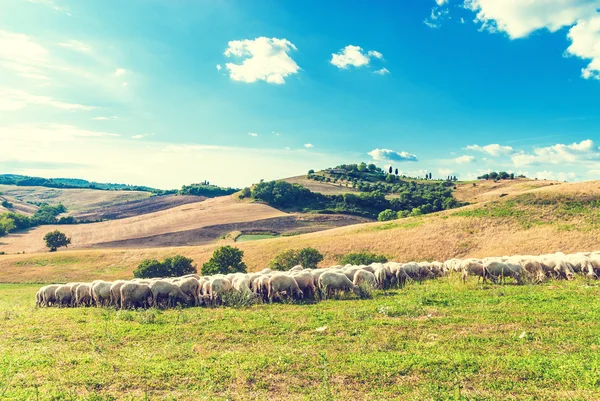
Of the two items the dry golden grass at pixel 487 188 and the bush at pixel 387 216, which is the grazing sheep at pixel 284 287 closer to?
the bush at pixel 387 216

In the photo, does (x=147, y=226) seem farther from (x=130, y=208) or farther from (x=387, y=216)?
(x=387, y=216)

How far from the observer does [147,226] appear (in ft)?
340

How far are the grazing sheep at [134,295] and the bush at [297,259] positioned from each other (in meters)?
27.7

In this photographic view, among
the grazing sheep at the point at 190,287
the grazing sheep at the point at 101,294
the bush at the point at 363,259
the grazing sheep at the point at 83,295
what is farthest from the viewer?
the bush at the point at 363,259

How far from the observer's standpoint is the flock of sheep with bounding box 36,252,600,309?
18578 millimetres

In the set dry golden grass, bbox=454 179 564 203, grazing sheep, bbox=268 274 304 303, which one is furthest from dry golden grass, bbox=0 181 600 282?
dry golden grass, bbox=454 179 564 203

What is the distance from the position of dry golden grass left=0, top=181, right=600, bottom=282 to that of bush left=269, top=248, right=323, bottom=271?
3808mm

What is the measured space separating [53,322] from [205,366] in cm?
900

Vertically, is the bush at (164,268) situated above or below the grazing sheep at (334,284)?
below

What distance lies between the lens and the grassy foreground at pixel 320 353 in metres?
7.91

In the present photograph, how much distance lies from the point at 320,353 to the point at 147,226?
104 m

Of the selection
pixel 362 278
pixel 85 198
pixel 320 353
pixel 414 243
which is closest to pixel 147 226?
pixel 414 243

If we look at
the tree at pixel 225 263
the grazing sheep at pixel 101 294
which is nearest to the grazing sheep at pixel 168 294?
the grazing sheep at pixel 101 294

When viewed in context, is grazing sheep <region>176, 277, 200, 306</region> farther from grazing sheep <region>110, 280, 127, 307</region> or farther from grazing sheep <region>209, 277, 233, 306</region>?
grazing sheep <region>110, 280, 127, 307</region>
